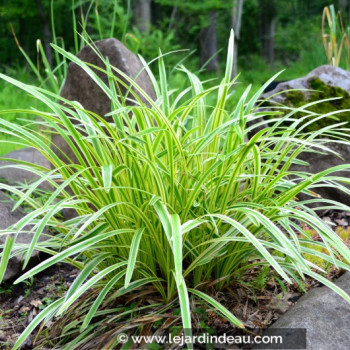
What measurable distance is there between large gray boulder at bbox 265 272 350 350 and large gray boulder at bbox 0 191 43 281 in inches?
48.7

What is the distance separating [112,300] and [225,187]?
629 mm

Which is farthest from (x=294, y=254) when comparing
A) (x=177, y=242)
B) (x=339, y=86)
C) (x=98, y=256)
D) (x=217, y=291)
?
(x=339, y=86)

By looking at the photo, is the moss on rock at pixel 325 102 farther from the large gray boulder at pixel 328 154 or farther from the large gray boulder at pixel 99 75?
→ the large gray boulder at pixel 99 75

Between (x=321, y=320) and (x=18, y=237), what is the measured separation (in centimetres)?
166

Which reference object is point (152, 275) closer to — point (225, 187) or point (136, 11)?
point (225, 187)

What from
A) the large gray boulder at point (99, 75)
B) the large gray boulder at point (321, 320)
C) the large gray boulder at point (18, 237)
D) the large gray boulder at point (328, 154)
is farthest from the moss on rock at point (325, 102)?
the large gray boulder at point (18, 237)

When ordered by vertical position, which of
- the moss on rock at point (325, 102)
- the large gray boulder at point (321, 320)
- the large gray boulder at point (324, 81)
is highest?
the large gray boulder at point (324, 81)

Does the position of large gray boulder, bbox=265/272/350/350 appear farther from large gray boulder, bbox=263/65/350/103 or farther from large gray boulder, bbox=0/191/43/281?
large gray boulder, bbox=263/65/350/103

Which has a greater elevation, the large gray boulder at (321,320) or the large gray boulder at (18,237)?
the large gray boulder at (321,320)

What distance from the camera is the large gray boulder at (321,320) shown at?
5.06 feet

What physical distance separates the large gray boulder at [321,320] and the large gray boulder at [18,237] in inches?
48.7

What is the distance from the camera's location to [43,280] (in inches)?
99.6

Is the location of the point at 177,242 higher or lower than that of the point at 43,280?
higher

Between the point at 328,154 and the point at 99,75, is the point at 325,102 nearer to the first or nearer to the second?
the point at 328,154
